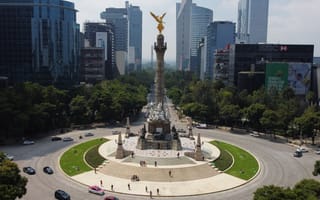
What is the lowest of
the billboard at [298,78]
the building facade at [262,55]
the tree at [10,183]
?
the tree at [10,183]

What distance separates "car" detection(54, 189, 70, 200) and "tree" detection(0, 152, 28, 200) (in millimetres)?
6923

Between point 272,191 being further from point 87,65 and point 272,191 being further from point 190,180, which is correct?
point 87,65

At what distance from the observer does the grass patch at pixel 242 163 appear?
64.2m

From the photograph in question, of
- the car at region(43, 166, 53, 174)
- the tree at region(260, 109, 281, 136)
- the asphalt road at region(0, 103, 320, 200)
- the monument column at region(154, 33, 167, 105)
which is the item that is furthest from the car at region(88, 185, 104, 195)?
the tree at region(260, 109, 281, 136)

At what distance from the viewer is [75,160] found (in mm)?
70062

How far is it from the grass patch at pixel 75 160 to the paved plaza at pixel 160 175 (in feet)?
8.91

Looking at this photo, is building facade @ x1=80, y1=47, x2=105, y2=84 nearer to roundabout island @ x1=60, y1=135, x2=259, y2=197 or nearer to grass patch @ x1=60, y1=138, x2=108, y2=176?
grass patch @ x1=60, y1=138, x2=108, y2=176

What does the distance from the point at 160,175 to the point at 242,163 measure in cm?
1971

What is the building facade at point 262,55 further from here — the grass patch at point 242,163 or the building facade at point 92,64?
the building facade at point 92,64

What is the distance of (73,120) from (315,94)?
91080mm

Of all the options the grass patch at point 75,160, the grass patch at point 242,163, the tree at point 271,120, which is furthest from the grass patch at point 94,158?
the tree at point 271,120

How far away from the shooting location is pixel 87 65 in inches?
7096

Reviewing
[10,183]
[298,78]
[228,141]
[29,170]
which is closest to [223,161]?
[228,141]

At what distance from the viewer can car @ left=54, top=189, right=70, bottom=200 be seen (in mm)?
49969
